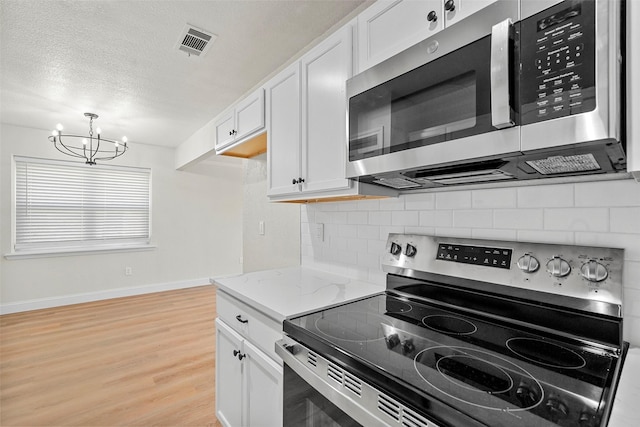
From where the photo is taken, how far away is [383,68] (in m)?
1.12

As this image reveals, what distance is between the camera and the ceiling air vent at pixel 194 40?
6.61ft

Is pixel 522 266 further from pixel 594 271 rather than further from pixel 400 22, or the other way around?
pixel 400 22

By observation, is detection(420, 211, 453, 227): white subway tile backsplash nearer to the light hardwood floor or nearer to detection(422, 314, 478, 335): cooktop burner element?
detection(422, 314, 478, 335): cooktop burner element

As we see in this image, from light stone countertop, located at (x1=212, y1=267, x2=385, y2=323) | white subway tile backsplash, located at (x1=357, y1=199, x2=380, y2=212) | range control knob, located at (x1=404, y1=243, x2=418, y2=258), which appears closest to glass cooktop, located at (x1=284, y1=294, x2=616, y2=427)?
light stone countertop, located at (x1=212, y1=267, x2=385, y2=323)

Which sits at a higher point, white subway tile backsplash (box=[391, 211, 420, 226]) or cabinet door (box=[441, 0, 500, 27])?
cabinet door (box=[441, 0, 500, 27])

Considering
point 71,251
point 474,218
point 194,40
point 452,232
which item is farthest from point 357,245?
point 71,251

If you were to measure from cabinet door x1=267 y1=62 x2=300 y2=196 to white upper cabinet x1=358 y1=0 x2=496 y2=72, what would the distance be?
0.48 meters

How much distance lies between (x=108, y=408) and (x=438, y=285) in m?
2.23

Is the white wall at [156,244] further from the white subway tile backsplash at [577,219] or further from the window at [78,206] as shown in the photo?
the white subway tile backsplash at [577,219]

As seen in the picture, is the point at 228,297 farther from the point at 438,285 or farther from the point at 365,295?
the point at 438,285

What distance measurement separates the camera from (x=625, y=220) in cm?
89

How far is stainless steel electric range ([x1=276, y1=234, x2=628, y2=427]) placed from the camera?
2.04 feet

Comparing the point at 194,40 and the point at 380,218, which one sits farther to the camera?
the point at 194,40

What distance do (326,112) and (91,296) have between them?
4.82 m
